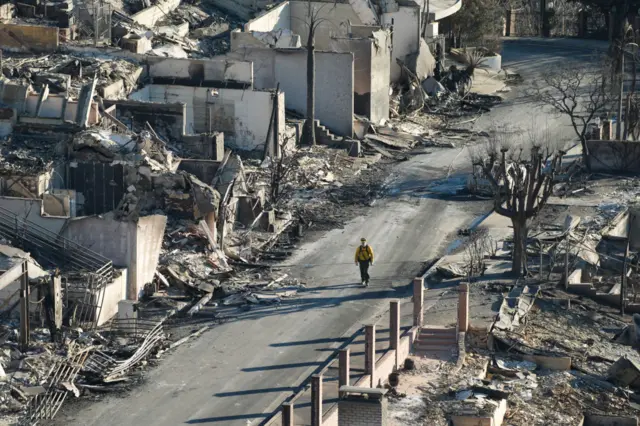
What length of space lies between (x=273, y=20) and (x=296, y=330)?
24.7 m

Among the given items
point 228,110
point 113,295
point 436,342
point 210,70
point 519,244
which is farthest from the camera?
point 210,70

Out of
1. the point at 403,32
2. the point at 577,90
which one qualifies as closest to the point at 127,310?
the point at 403,32

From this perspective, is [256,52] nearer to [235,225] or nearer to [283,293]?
[235,225]

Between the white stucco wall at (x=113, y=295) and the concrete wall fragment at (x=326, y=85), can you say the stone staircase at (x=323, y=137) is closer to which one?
the concrete wall fragment at (x=326, y=85)

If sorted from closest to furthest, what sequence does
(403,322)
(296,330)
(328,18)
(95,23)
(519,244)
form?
(296,330), (403,322), (519,244), (95,23), (328,18)

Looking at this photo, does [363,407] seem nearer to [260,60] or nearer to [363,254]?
[363,254]

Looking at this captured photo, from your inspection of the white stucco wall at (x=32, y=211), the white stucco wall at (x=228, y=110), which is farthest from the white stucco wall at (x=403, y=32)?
the white stucco wall at (x=32, y=211)

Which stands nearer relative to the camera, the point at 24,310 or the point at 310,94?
the point at 24,310

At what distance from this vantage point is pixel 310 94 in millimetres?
57250

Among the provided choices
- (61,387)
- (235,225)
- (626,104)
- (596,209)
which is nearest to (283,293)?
(235,225)

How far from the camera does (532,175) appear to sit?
44656 mm

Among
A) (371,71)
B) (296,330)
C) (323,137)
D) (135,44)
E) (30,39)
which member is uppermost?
(30,39)

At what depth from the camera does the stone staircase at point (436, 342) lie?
131 ft

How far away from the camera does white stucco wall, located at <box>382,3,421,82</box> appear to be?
66125mm
